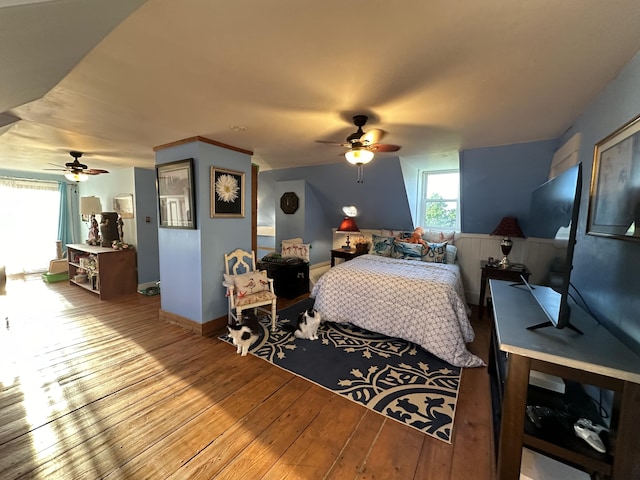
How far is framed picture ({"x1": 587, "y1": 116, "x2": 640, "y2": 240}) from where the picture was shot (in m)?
1.23

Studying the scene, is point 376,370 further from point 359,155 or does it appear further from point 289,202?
point 289,202

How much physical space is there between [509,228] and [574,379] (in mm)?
3017

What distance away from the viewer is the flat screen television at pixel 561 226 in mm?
1215

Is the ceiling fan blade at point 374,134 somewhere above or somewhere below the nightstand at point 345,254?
above

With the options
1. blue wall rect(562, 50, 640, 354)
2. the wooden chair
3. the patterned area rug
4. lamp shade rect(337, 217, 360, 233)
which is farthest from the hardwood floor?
lamp shade rect(337, 217, 360, 233)

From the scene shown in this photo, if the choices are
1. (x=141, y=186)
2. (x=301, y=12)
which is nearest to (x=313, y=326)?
(x=301, y=12)

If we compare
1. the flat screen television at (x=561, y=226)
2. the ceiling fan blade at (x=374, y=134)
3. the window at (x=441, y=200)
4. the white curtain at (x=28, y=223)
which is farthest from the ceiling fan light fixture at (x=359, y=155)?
the white curtain at (x=28, y=223)

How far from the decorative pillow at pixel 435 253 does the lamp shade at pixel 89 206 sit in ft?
19.3

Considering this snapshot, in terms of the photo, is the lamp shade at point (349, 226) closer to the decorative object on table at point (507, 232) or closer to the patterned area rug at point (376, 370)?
the patterned area rug at point (376, 370)

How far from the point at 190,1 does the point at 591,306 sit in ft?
8.55

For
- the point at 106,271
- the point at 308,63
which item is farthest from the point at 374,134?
the point at 106,271

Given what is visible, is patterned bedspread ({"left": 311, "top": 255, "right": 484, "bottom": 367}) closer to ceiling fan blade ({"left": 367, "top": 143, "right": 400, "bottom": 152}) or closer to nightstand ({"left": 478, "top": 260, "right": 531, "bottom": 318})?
nightstand ({"left": 478, "top": 260, "right": 531, "bottom": 318})

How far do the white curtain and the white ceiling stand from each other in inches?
150

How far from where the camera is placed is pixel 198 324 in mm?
3039
